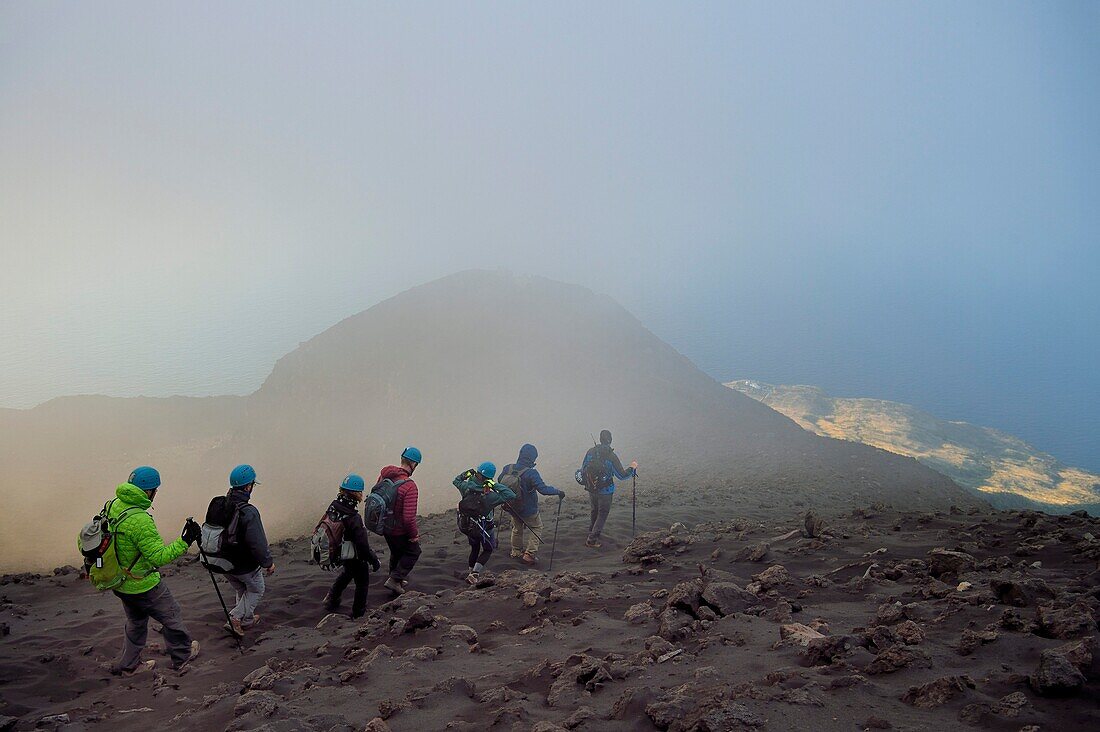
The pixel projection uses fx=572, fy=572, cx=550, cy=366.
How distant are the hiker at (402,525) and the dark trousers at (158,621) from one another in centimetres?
304

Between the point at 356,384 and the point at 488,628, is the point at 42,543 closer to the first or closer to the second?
the point at 356,384

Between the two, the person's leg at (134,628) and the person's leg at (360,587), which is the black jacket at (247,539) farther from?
the person's leg at (360,587)

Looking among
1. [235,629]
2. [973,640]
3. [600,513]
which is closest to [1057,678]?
[973,640]

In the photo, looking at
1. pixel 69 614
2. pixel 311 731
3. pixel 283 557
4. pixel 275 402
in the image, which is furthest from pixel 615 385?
pixel 311 731

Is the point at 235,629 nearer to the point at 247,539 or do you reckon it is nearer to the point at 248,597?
the point at 248,597

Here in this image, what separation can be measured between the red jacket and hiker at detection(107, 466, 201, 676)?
2870 mm

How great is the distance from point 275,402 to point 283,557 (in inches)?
1455

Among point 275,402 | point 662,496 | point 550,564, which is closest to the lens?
point 550,564

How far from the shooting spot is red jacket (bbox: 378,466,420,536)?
941cm

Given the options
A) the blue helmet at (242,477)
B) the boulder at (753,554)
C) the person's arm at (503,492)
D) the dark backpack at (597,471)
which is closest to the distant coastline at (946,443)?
the dark backpack at (597,471)

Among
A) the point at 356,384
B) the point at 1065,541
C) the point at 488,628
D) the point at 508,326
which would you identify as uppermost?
the point at 508,326

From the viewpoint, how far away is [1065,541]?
9.86m

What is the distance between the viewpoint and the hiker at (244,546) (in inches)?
320

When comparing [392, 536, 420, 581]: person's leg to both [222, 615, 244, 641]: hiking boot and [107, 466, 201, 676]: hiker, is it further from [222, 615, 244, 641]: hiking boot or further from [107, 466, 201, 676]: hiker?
[107, 466, 201, 676]: hiker
